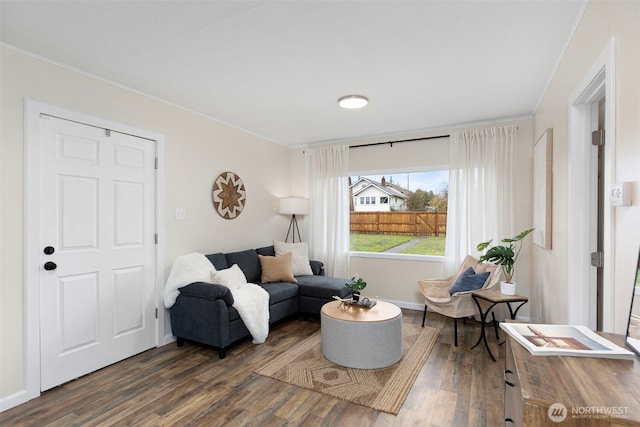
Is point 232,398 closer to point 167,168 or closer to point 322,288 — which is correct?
point 322,288

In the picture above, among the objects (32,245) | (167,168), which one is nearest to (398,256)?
(167,168)

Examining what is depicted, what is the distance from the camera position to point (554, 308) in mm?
2639

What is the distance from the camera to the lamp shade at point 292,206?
498 centimetres

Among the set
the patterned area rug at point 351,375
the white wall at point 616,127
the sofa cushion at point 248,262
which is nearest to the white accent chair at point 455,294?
the patterned area rug at point 351,375

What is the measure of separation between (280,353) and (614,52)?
3.15m

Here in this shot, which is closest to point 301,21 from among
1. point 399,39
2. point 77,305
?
point 399,39

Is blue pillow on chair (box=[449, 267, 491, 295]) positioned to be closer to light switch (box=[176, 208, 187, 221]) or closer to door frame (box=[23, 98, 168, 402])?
light switch (box=[176, 208, 187, 221])

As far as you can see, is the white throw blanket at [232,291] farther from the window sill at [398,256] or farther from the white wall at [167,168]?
the window sill at [398,256]

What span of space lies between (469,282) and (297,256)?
2233 millimetres

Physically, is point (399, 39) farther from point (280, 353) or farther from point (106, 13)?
point (280, 353)

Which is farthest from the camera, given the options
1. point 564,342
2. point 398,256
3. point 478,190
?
point 398,256

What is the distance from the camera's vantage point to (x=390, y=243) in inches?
192

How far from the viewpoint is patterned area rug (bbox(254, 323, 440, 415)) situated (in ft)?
7.72

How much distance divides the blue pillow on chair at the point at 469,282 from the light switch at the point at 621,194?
2.21 m
